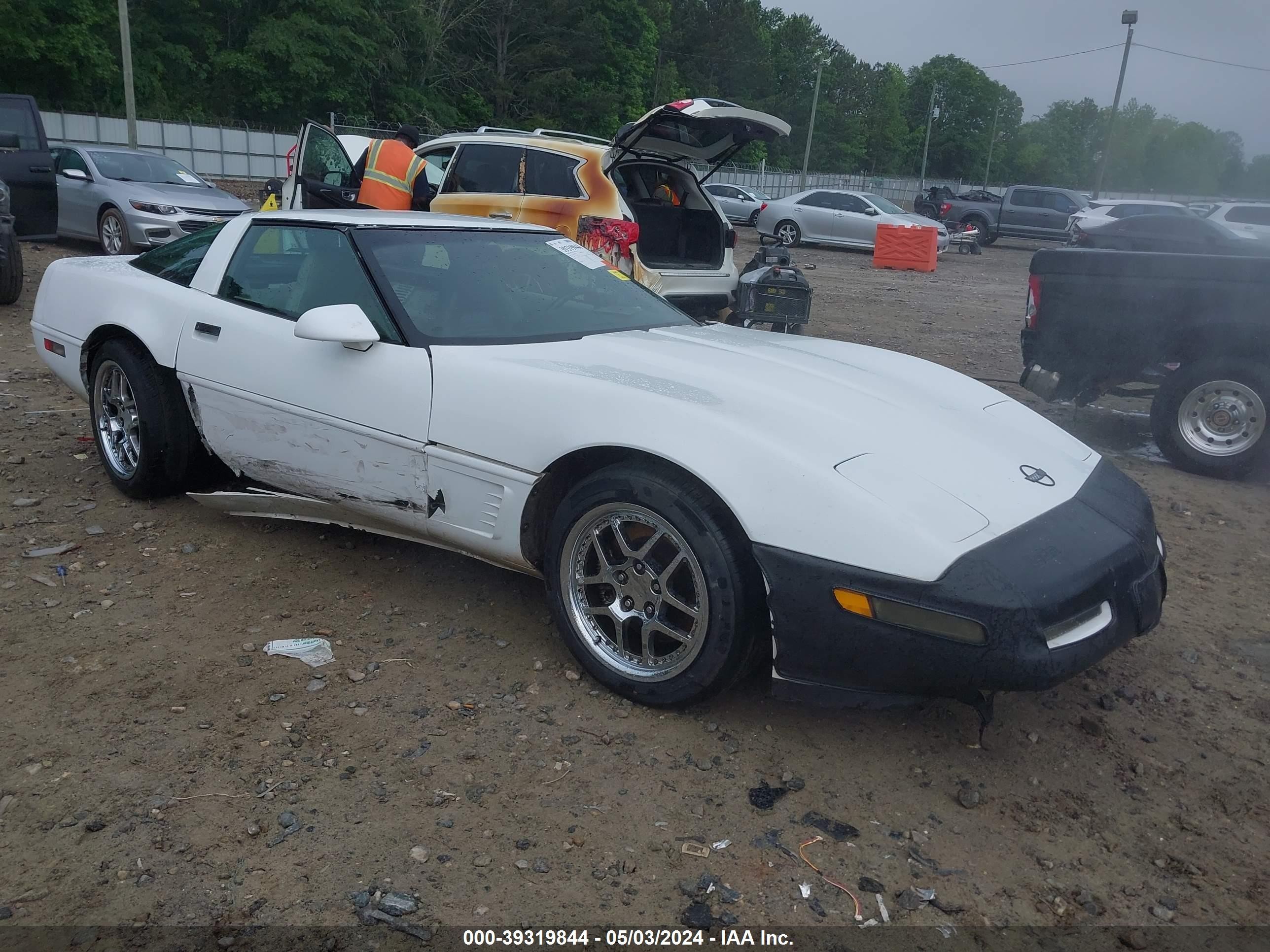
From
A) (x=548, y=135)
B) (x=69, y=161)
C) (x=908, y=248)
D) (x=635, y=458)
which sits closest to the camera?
(x=635, y=458)

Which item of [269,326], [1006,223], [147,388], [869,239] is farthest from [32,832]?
[1006,223]

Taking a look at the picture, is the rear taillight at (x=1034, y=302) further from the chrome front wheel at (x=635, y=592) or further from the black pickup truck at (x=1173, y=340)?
the chrome front wheel at (x=635, y=592)

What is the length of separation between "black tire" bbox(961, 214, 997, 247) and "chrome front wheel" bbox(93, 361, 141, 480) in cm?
2520

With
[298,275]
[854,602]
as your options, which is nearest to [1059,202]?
[298,275]

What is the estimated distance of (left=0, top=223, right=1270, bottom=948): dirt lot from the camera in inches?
88.1

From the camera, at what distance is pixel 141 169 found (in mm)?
12266

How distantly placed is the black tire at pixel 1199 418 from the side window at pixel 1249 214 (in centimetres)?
1443

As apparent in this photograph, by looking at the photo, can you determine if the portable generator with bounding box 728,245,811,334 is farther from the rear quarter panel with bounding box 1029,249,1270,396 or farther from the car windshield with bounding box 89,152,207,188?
the car windshield with bounding box 89,152,207,188

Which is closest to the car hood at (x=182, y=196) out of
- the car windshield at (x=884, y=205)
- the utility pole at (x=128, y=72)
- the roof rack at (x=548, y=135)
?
the roof rack at (x=548, y=135)

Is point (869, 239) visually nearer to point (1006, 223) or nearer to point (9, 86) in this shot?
point (1006, 223)

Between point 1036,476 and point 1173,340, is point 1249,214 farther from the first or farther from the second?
point 1036,476

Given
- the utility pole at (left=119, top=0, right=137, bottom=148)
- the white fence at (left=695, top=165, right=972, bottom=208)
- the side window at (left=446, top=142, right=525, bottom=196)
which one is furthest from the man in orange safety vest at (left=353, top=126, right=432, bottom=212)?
the white fence at (left=695, top=165, right=972, bottom=208)

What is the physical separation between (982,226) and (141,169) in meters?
21.1

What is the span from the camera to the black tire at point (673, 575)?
270 centimetres
